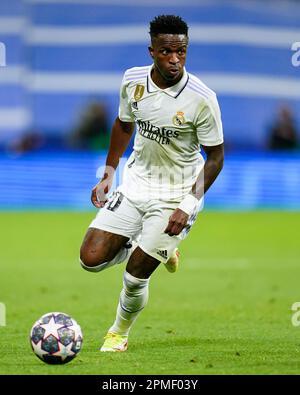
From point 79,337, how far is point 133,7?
23.8 m

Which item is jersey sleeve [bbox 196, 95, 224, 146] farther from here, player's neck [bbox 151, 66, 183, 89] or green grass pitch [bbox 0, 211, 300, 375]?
green grass pitch [bbox 0, 211, 300, 375]

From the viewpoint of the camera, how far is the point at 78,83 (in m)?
30.2

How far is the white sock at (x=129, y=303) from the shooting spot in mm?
9008

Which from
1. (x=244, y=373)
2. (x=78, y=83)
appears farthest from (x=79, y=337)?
(x=78, y=83)

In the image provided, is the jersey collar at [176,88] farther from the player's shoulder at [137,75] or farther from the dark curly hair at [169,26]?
the dark curly hair at [169,26]

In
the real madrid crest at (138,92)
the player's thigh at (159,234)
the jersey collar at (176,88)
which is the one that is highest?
the jersey collar at (176,88)

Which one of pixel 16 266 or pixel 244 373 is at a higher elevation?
pixel 244 373

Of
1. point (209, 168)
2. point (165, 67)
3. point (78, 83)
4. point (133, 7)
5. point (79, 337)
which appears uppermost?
point (165, 67)

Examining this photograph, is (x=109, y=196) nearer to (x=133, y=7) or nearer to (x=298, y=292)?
(x=298, y=292)

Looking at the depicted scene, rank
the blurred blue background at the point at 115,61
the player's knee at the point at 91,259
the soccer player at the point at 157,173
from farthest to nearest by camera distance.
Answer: the blurred blue background at the point at 115,61, the player's knee at the point at 91,259, the soccer player at the point at 157,173

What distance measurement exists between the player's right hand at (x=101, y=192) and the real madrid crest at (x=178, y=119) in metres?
1.03

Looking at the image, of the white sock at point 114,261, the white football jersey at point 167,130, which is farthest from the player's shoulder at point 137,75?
Answer: the white sock at point 114,261

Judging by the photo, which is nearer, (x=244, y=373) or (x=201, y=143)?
(x=244, y=373)
